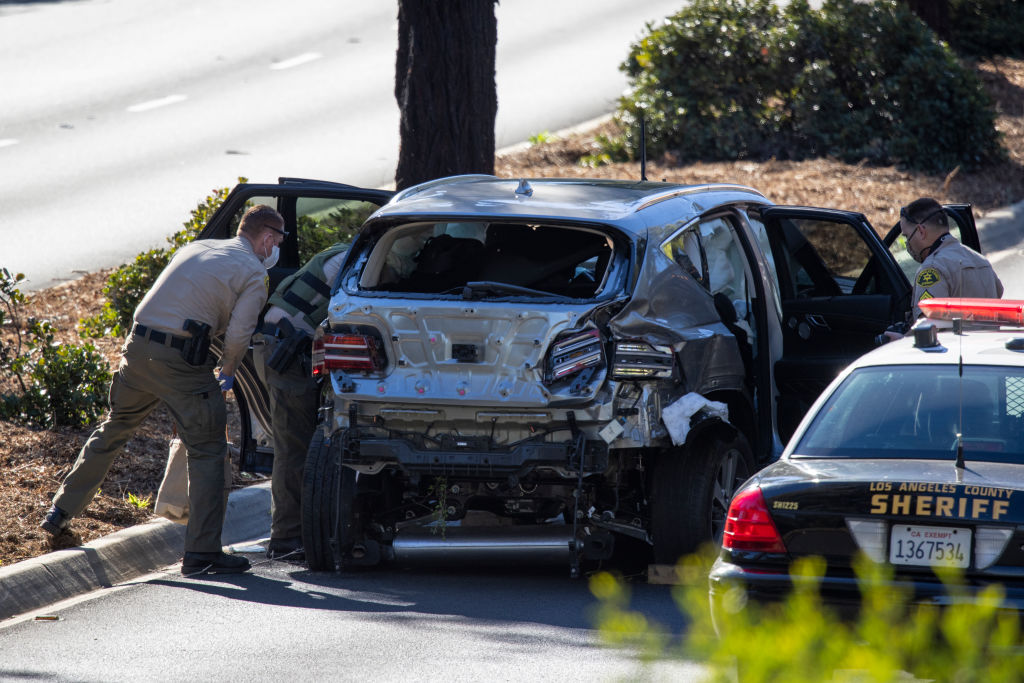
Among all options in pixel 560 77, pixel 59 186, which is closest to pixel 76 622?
pixel 59 186

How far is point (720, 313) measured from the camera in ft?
25.0

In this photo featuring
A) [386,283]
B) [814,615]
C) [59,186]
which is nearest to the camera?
[814,615]

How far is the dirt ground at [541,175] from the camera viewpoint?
26.3 ft

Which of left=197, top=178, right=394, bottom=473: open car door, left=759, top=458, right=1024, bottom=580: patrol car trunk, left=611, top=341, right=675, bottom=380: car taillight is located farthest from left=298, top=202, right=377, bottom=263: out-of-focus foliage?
left=759, top=458, right=1024, bottom=580: patrol car trunk

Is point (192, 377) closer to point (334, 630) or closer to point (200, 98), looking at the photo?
point (334, 630)

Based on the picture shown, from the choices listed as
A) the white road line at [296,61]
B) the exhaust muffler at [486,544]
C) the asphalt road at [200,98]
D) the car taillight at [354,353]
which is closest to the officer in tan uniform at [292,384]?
the car taillight at [354,353]

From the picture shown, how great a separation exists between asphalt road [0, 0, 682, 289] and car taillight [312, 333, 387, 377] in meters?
6.62

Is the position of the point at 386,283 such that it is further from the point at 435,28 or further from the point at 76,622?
the point at 435,28

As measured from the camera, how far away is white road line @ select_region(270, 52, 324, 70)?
21.6 meters

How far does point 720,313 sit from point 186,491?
2.96m

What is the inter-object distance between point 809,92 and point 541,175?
141 inches

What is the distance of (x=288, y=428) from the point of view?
7.78 meters

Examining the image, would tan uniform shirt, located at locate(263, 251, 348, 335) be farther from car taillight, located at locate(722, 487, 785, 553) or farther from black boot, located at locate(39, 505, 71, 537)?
car taillight, located at locate(722, 487, 785, 553)

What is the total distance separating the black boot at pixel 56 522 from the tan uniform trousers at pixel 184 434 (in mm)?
28
